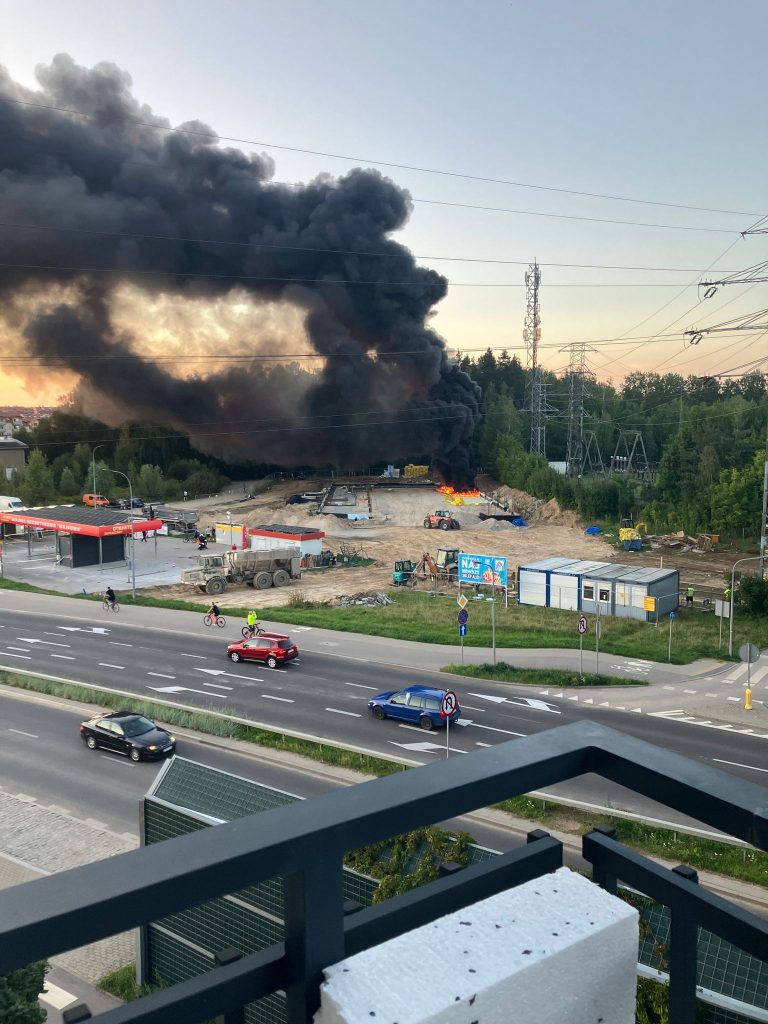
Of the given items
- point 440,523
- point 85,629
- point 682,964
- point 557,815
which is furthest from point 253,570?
point 682,964

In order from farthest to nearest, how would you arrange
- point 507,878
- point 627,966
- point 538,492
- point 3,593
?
point 538,492, point 3,593, point 507,878, point 627,966

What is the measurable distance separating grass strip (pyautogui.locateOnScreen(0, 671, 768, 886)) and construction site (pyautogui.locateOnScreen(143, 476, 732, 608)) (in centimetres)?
1575

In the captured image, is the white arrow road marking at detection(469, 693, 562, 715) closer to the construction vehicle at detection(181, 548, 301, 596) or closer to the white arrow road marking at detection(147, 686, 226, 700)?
the white arrow road marking at detection(147, 686, 226, 700)

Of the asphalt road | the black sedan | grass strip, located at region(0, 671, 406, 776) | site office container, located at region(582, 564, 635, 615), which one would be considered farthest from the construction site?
the black sedan

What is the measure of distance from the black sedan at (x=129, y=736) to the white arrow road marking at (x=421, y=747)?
4869mm

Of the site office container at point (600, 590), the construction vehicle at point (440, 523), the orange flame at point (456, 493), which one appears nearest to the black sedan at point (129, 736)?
the site office container at point (600, 590)

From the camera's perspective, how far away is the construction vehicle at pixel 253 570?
127 feet

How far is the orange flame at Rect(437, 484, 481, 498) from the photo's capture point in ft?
240

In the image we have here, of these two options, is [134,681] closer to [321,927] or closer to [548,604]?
[548,604]

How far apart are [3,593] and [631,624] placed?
26864 mm

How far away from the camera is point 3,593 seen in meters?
36.9

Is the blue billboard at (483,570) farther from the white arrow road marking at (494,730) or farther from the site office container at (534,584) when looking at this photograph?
the white arrow road marking at (494,730)

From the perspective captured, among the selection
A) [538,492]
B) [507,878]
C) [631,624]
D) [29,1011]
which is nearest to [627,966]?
[507,878]

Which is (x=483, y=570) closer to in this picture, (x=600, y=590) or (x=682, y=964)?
(x=600, y=590)
